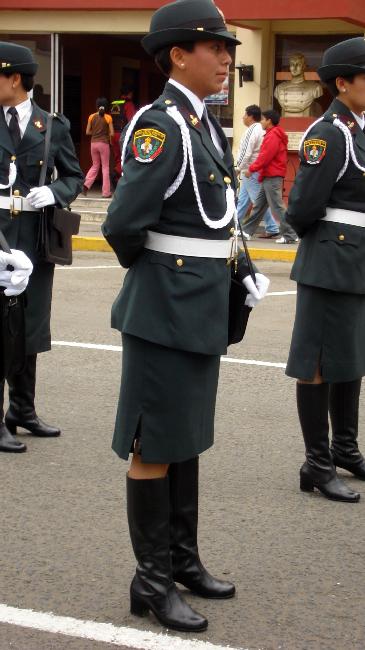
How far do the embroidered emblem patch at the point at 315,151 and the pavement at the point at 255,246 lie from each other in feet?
31.0

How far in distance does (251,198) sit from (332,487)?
10832 millimetres

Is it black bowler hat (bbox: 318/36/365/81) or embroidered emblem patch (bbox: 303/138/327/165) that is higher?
black bowler hat (bbox: 318/36/365/81)

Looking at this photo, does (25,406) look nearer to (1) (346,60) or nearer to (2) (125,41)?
(1) (346,60)

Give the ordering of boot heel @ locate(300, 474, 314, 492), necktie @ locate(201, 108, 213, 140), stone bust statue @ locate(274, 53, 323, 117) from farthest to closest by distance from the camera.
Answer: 1. stone bust statue @ locate(274, 53, 323, 117)
2. boot heel @ locate(300, 474, 314, 492)
3. necktie @ locate(201, 108, 213, 140)

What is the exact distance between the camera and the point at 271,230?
16.3 metres

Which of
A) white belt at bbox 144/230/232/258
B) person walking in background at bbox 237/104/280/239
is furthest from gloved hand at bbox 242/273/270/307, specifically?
person walking in background at bbox 237/104/280/239

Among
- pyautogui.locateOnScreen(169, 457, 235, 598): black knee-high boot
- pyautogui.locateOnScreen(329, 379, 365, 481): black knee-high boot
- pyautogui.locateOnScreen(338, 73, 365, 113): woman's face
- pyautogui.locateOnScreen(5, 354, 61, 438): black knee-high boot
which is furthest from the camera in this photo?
pyautogui.locateOnScreen(5, 354, 61, 438): black knee-high boot

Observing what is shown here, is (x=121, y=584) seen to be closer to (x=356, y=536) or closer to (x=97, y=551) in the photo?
(x=97, y=551)

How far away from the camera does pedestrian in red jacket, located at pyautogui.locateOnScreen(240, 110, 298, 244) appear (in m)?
15.2

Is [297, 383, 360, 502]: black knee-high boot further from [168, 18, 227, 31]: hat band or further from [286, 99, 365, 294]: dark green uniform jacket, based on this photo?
[168, 18, 227, 31]: hat band

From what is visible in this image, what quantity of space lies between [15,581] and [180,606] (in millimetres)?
710

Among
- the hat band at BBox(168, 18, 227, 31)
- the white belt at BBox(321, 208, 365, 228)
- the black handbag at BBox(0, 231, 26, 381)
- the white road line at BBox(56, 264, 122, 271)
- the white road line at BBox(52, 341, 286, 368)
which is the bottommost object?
the white road line at BBox(56, 264, 122, 271)

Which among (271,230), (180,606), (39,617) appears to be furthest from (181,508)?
(271,230)

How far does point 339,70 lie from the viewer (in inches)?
197
